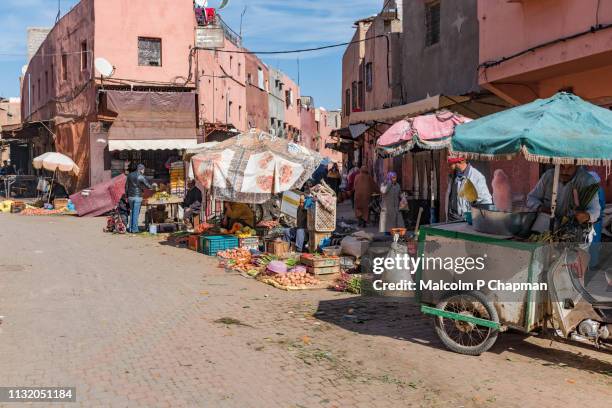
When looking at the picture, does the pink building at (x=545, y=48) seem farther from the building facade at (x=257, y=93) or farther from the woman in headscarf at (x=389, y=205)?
the building facade at (x=257, y=93)

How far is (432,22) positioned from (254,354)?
44.4ft

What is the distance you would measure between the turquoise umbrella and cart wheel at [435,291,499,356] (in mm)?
1349

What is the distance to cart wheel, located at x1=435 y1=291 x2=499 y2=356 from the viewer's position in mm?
5449

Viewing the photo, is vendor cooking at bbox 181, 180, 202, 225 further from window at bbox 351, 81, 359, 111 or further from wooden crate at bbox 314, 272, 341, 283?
window at bbox 351, 81, 359, 111

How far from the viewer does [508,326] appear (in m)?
5.35

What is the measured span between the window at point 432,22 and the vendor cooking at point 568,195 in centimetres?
1113

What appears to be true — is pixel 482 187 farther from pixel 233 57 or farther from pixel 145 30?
pixel 233 57

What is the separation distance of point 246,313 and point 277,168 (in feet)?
17.0

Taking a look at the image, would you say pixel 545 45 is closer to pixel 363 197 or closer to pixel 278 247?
pixel 278 247

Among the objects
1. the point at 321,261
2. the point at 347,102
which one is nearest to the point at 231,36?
the point at 347,102

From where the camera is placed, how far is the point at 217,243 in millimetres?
12062

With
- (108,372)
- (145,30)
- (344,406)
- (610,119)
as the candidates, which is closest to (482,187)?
(610,119)

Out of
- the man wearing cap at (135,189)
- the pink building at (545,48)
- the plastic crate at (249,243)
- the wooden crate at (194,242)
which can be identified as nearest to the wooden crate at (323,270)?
the plastic crate at (249,243)

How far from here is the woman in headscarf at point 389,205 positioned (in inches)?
526
